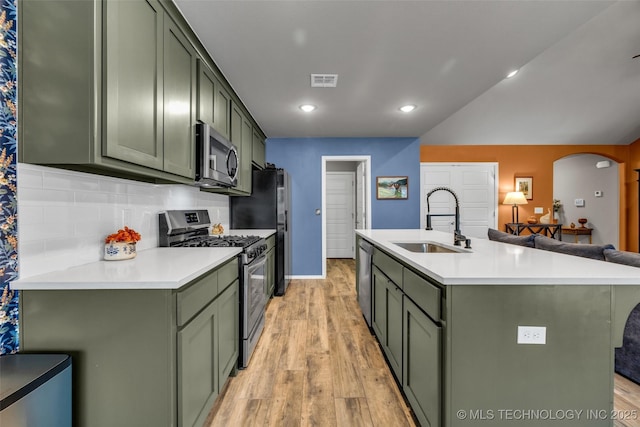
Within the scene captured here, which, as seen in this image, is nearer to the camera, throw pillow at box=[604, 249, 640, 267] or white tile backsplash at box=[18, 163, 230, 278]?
white tile backsplash at box=[18, 163, 230, 278]

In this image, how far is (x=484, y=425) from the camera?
1136 millimetres

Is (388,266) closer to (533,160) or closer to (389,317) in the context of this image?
(389,317)

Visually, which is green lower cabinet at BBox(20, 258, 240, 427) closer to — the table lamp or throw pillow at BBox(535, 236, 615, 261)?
throw pillow at BBox(535, 236, 615, 261)

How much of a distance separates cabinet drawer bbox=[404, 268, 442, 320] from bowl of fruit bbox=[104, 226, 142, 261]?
155 cm

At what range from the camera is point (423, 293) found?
132cm

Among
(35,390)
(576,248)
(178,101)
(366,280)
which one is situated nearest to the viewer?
(35,390)

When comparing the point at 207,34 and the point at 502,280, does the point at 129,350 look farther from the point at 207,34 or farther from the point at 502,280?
the point at 207,34

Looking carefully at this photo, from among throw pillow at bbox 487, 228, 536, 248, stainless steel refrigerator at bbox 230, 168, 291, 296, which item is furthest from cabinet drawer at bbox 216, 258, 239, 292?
throw pillow at bbox 487, 228, 536, 248

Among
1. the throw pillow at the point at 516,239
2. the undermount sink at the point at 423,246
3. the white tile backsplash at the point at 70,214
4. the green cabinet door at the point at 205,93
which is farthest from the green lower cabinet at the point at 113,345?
the throw pillow at the point at 516,239

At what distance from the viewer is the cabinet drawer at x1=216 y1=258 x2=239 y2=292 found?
5.29 ft

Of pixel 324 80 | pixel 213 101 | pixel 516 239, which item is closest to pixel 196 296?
pixel 213 101

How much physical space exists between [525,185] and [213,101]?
641 cm

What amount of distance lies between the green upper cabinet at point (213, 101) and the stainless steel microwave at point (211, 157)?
0.37 feet

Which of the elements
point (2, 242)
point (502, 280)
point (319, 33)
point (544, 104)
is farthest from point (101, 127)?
point (544, 104)
